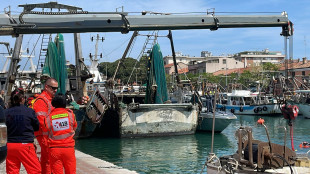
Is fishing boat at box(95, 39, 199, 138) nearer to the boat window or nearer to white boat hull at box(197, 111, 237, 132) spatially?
white boat hull at box(197, 111, 237, 132)

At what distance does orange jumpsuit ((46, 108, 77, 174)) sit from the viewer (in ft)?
23.7

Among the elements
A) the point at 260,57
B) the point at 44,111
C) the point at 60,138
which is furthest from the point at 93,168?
the point at 260,57

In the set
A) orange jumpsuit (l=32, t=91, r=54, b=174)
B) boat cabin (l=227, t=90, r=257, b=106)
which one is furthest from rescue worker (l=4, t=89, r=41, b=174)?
boat cabin (l=227, t=90, r=257, b=106)

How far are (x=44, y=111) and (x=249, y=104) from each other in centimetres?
5237

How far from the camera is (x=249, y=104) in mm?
58094

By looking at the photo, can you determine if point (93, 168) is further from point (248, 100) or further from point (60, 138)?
point (248, 100)

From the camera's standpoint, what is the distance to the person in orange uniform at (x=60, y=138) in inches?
284

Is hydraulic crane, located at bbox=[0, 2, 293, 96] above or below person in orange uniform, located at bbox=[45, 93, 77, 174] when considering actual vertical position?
above

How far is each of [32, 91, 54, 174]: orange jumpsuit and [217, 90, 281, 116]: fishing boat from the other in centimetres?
4506

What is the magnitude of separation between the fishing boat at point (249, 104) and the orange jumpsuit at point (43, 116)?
45.1 m

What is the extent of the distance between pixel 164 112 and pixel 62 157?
17.6m

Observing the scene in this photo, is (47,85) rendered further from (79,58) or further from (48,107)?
(79,58)

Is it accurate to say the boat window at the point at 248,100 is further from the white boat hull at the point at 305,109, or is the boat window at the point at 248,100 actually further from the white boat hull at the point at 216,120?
the white boat hull at the point at 216,120

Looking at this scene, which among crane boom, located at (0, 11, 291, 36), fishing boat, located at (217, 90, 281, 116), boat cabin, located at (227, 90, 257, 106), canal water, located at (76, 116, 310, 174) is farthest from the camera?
boat cabin, located at (227, 90, 257, 106)
